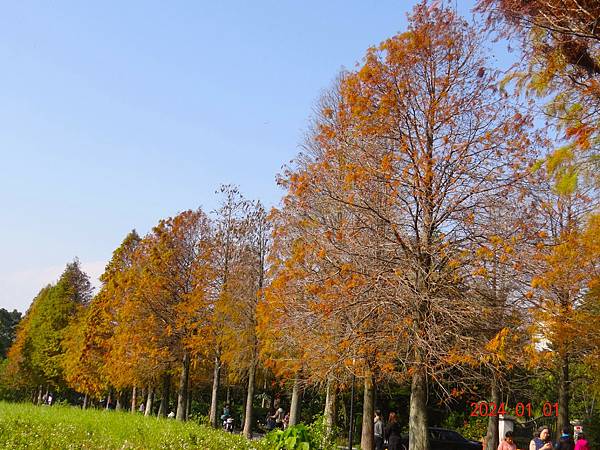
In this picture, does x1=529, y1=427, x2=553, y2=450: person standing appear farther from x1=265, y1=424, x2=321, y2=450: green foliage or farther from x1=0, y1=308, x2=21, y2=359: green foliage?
x1=0, y1=308, x2=21, y2=359: green foliage

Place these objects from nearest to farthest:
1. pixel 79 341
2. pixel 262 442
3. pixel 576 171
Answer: pixel 576 171 < pixel 262 442 < pixel 79 341

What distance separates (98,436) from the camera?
429 inches

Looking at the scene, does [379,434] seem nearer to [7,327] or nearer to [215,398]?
[215,398]

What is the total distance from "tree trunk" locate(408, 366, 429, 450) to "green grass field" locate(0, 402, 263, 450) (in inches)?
134

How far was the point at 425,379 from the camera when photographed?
1241 centimetres

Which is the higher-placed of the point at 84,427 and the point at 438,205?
the point at 438,205

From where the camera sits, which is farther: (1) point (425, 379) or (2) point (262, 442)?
(1) point (425, 379)

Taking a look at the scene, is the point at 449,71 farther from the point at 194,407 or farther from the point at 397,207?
the point at 194,407

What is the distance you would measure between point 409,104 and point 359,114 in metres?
1.13

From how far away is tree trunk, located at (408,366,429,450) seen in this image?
12.1 metres

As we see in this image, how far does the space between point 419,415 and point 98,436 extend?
634 centimetres

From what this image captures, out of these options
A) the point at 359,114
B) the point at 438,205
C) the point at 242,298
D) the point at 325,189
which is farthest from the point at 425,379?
the point at 242,298

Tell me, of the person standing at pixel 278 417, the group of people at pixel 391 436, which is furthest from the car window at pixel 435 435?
the person standing at pixel 278 417

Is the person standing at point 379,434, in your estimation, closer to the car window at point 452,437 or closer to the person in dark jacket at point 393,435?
the person in dark jacket at point 393,435
